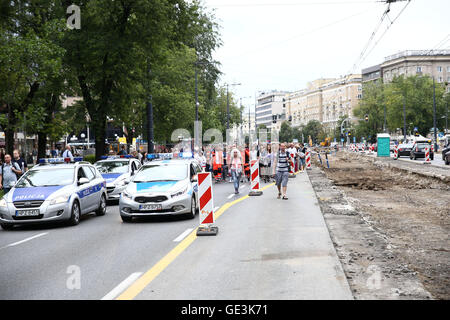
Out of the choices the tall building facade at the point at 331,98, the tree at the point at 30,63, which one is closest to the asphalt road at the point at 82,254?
the tree at the point at 30,63

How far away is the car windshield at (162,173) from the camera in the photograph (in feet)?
47.8

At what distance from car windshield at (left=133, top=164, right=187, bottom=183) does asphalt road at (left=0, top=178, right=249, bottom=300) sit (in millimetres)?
1029

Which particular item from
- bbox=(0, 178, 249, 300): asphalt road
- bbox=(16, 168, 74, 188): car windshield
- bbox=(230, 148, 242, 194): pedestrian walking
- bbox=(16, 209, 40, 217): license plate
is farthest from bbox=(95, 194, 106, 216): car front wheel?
→ bbox=(230, 148, 242, 194): pedestrian walking

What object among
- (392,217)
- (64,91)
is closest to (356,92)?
(64,91)

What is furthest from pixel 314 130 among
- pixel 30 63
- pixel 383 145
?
pixel 30 63

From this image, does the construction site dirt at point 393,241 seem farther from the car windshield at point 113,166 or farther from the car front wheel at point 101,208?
the car windshield at point 113,166

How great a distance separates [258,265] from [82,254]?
10.2 feet

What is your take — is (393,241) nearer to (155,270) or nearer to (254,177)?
(155,270)

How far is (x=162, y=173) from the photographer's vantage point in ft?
48.8

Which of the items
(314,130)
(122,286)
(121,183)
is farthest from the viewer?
(314,130)

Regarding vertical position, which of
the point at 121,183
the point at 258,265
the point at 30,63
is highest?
the point at 30,63

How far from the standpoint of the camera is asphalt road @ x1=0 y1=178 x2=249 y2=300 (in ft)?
21.9

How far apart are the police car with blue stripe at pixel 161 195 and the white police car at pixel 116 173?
421 cm
